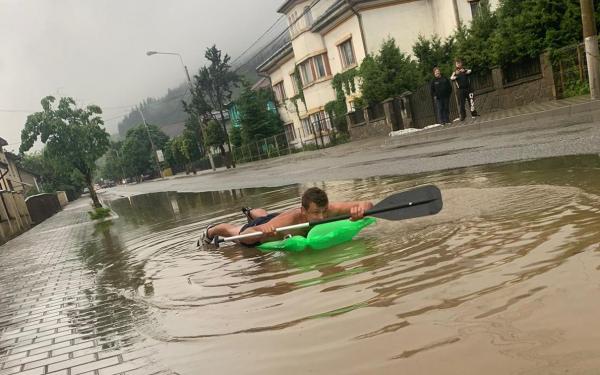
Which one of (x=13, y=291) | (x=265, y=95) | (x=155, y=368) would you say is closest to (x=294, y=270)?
(x=155, y=368)

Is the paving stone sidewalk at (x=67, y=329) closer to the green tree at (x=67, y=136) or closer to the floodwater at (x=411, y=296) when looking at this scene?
the floodwater at (x=411, y=296)

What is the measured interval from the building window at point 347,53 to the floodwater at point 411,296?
26.2m

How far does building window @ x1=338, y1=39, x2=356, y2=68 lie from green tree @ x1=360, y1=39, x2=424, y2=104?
5.08 meters

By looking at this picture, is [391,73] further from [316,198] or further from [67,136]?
[316,198]

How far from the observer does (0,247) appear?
13.8 metres

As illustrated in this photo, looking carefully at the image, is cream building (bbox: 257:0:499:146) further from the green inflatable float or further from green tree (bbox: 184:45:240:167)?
the green inflatable float

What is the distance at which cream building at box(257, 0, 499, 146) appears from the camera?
29.3m

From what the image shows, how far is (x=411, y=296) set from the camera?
129 inches

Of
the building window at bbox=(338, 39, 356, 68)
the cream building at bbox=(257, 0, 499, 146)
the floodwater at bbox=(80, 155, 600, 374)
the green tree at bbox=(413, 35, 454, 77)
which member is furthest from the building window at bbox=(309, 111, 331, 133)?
the floodwater at bbox=(80, 155, 600, 374)

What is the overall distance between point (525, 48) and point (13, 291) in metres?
18.1

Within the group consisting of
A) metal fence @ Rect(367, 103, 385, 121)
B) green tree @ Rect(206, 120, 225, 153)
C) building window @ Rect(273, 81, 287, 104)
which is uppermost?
building window @ Rect(273, 81, 287, 104)

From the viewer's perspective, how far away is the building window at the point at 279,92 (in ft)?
150

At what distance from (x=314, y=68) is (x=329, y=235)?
31.9 metres

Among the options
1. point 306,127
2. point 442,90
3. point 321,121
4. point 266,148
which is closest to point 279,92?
point 266,148
